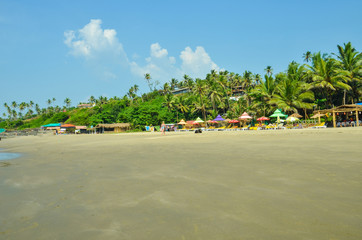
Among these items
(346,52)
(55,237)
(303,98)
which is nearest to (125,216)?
(55,237)

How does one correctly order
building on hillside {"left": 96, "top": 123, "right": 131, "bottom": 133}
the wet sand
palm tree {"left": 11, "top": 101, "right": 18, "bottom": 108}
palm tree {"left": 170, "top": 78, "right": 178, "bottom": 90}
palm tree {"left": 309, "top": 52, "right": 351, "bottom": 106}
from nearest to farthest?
1. the wet sand
2. palm tree {"left": 309, "top": 52, "right": 351, "bottom": 106}
3. building on hillside {"left": 96, "top": 123, "right": 131, "bottom": 133}
4. palm tree {"left": 170, "top": 78, "right": 178, "bottom": 90}
5. palm tree {"left": 11, "top": 101, "right": 18, "bottom": 108}

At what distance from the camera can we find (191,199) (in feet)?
11.7

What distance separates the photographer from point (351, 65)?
112 ft

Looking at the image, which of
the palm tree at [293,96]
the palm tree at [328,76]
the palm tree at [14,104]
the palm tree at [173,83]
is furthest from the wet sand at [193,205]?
the palm tree at [14,104]

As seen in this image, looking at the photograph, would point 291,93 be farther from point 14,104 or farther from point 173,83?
point 14,104

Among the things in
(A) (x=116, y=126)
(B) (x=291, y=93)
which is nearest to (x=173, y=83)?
(A) (x=116, y=126)

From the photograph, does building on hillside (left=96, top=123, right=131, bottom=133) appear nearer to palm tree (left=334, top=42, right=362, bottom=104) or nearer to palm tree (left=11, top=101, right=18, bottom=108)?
palm tree (left=334, top=42, right=362, bottom=104)

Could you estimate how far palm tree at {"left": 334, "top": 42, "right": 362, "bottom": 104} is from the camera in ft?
109

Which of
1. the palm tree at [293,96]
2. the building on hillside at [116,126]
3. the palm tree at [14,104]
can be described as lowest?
the building on hillside at [116,126]

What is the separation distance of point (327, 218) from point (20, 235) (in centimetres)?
326

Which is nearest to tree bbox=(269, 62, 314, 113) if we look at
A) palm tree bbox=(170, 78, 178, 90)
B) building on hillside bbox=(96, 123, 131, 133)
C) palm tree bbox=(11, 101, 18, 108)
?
building on hillside bbox=(96, 123, 131, 133)

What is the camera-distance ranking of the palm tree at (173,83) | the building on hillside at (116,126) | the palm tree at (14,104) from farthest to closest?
1. the palm tree at (14,104)
2. the palm tree at (173,83)
3. the building on hillside at (116,126)

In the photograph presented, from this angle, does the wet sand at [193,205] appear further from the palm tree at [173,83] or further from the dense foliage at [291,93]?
the palm tree at [173,83]

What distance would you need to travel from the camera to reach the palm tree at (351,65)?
33.1 meters
